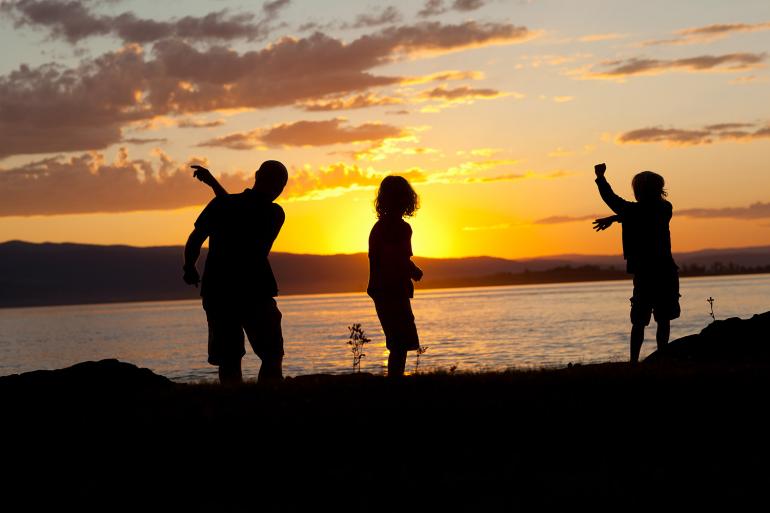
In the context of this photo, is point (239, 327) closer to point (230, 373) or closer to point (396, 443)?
point (230, 373)

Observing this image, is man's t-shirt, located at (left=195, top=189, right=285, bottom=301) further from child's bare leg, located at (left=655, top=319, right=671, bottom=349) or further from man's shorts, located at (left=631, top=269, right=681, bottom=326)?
child's bare leg, located at (left=655, top=319, right=671, bottom=349)

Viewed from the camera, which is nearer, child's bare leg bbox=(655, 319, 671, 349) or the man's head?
the man's head

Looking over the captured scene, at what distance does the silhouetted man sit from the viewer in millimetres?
9727

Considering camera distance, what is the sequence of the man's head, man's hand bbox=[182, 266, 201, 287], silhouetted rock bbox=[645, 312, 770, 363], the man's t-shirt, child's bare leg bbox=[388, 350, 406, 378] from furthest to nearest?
silhouetted rock bbox=[645, 312, 770, 363] → child's bare leg bbox=[388, 350, 406, 378] → the man's head → the man's t-shirt → man's hand bbox=[182, 266, 201, 287]

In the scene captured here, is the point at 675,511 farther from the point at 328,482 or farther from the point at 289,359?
the point at 289,359

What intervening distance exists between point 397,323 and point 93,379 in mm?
3584

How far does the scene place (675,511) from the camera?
6.73 metres

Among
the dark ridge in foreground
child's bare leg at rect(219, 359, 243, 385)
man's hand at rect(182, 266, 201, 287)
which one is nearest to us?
the dark ridge in foreground

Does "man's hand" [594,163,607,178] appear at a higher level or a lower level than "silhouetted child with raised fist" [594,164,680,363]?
higher

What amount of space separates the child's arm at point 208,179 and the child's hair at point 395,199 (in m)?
1.92

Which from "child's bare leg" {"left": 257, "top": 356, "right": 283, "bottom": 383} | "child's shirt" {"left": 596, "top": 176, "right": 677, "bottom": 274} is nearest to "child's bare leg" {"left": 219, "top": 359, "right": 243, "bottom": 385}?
"child's bare leg" {"left": 257, "top": 356, "right": 283, "bottom": 383}

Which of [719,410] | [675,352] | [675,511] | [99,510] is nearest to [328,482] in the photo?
[99,510]

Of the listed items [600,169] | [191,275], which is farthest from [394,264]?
[600,169]

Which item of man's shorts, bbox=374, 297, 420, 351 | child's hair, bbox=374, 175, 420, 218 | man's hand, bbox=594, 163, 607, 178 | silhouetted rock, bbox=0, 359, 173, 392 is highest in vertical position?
man's hand, bbox=594, 163, 607, 178
